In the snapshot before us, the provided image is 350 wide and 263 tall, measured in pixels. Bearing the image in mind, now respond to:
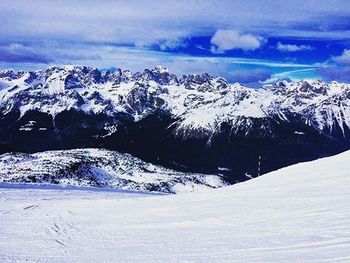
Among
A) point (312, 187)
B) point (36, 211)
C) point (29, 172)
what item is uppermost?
point (312, 187)

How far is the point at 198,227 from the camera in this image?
61.6ft

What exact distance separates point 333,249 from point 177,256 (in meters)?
4.57

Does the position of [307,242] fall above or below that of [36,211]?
above

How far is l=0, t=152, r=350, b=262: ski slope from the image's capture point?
47.4ft

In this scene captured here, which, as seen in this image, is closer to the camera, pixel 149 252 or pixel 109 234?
pixel 149 252

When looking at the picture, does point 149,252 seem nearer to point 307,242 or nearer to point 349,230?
point 307,242

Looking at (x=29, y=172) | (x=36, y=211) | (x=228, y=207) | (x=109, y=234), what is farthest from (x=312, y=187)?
(x=29, y=172)

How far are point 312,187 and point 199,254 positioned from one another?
1259 cm

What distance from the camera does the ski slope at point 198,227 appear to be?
1445cm

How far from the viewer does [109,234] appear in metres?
18.6

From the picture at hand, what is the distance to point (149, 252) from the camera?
15203 millimetres

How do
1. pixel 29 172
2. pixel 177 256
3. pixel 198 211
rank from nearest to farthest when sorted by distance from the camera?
pixel 177 256, pixel 198 211, pixel 29 172

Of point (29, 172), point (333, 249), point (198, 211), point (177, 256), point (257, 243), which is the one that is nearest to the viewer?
point (333, 249)

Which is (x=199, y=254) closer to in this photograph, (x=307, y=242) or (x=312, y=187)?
(x=307, y=242)
